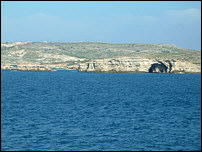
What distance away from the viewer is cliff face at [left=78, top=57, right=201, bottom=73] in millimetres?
176125

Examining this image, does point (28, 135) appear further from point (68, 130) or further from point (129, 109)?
point (129, 109)

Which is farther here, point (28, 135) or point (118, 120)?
point (118, 120)

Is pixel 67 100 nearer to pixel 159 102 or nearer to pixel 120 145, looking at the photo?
pixel 159 102

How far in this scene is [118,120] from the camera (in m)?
50.9

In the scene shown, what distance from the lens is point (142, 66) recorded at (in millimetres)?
186625

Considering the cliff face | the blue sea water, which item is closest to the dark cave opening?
the cliff face

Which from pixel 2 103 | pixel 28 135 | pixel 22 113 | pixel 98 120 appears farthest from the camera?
pixel 2 103

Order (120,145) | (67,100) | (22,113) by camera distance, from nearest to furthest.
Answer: (120,145)
(22,113)
(67,100)

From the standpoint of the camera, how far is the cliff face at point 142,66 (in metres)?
176

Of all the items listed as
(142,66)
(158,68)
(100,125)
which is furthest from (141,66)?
(100,125)

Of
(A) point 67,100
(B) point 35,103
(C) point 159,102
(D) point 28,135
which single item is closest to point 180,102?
(C) point 159,102

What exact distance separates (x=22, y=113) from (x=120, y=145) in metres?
21.3

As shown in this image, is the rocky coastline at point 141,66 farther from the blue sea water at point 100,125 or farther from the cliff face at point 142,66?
the blue sea water at point 100,125

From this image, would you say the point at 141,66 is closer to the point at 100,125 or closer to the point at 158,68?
the point at 158,68
